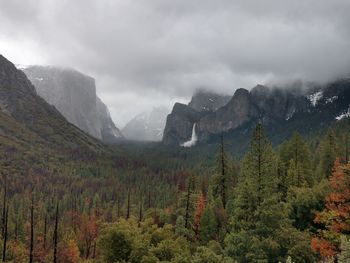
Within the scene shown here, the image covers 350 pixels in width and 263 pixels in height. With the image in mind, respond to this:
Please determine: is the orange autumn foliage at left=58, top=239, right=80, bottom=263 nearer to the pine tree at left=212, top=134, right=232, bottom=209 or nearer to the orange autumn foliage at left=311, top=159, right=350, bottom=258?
the pine tree at left=212, top=134, right=232, bottom=209

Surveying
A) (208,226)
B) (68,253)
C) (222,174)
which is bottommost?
(68,253)

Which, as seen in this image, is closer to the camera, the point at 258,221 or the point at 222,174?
the point at 258,221

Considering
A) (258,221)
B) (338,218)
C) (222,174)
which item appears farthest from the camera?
(222,174)

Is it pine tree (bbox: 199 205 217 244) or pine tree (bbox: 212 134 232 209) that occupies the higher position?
pine tree (bbox: 212 134 232 209)

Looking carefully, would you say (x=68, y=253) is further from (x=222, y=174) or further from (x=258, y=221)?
(x=258, y=221)

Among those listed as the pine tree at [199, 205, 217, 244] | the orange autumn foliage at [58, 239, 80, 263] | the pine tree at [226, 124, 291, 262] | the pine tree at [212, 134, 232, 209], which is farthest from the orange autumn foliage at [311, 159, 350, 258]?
the orange autumn foliage at [58, 239, 80, 263]

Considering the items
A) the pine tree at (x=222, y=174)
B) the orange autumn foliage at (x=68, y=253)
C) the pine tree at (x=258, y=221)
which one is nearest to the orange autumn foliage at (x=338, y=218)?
the pine tree at (x=258, y=221)

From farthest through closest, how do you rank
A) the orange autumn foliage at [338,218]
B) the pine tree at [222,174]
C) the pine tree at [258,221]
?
the pine tree at [222,174], the pine tree at [258,221], the orange autumn foliage at [338,218]

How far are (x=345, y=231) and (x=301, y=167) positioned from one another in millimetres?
37320

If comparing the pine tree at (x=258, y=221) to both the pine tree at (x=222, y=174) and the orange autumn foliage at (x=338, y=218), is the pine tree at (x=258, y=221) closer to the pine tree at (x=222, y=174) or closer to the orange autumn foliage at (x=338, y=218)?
the orange autumn foliage at (x=338, y=218)

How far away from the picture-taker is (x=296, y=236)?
3378cm

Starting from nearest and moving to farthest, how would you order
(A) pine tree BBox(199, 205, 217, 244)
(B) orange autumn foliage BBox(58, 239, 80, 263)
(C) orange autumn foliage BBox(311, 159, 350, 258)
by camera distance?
(C) orange autumn foliage BBox(311, 159, 350, 258) < (A) pine tree BBox(199, 205, 217, 244) < (B) orange autumn foliage BBox(58, 239, 80, 263)

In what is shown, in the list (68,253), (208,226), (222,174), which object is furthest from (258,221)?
(68,253)

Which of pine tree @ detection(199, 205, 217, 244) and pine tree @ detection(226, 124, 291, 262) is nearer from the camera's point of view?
pine tree @ detection(226, 124, 291, 262)
